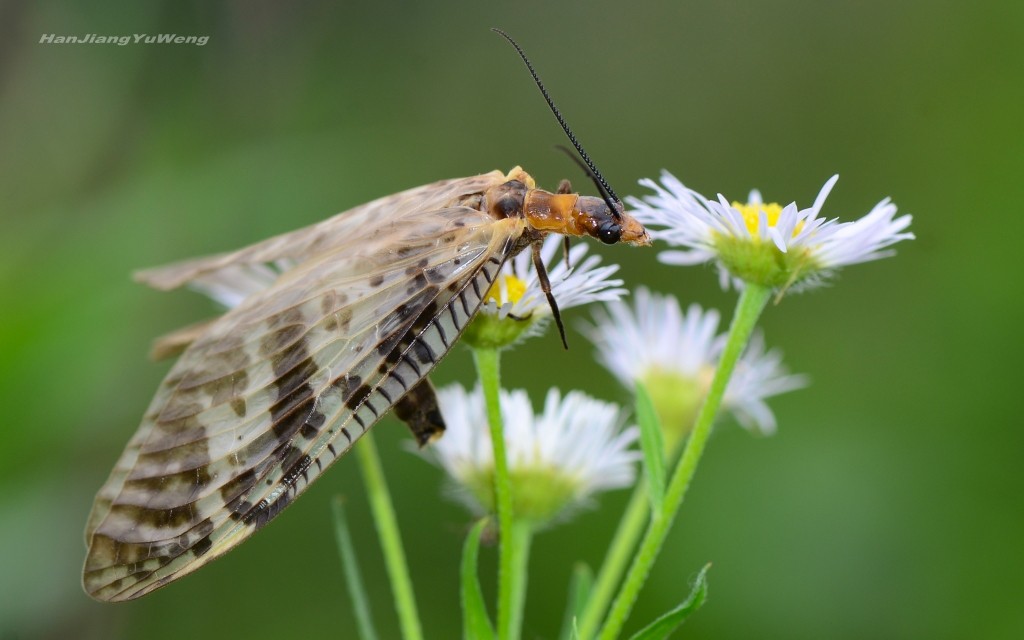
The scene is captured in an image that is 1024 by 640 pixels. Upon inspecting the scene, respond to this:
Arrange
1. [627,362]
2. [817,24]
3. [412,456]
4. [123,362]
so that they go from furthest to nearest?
[817,24] → [412,456] → [123,362] → [627,362]

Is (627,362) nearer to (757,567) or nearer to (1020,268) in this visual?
(757,567)

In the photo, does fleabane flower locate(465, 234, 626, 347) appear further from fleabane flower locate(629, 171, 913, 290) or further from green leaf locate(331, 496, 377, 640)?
green leaf locate(331, 496, 377, 640)

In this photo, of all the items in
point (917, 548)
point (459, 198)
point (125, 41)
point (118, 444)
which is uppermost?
point (125, 41)

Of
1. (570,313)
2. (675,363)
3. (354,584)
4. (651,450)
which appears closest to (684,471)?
(651,450)

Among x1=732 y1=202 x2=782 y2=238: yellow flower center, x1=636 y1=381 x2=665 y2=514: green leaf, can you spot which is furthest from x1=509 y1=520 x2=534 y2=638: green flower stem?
x1=732 y1=202 x2=782 y2=238: yellow flower center

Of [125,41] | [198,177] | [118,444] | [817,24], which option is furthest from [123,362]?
[817,24]

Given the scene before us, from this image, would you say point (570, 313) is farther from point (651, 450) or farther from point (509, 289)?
point (651, 450)
